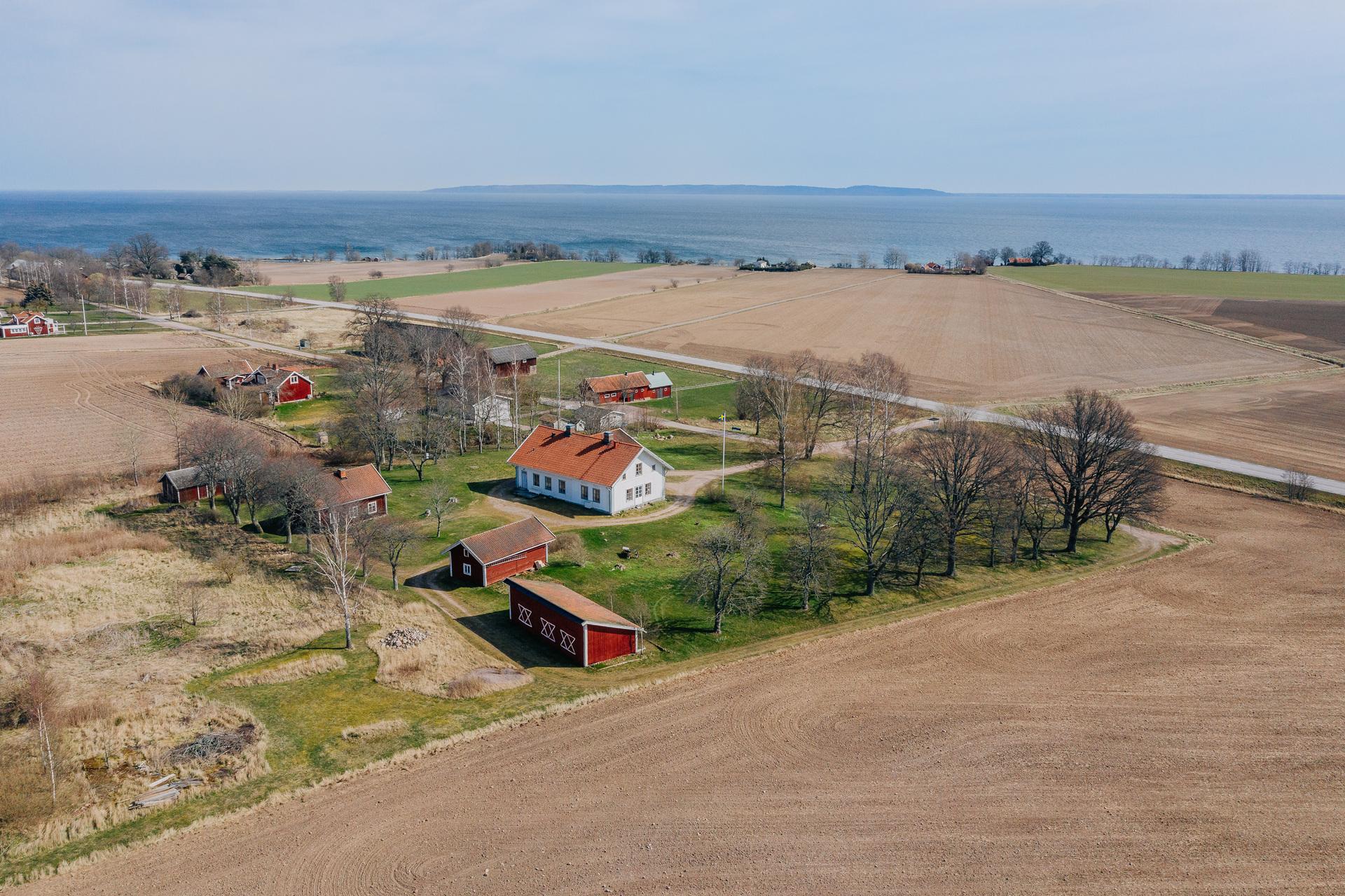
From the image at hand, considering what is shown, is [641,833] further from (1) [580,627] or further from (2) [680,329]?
(2) [680,329]

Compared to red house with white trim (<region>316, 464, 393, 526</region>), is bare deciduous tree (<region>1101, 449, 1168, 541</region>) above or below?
above

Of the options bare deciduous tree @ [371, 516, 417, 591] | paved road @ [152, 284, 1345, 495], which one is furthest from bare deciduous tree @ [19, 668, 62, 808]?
paved road @ [152, 284, 1345, 495]

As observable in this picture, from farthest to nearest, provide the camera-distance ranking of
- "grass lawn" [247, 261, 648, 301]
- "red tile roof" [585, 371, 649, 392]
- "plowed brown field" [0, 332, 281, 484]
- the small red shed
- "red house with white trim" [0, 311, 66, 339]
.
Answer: "grass lawn" [247, 261, 648, 301] → "red house with white trim" [0, 311, 66, 339] → "red tile roof" [585, 371, 649, 392] → "plowed brown field" [0, 332, 281, 484] → the small red shed

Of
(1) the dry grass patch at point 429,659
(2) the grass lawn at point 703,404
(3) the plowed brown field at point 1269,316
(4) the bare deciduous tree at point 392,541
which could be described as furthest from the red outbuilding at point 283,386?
(3) the plowed brown field at point 1269,316

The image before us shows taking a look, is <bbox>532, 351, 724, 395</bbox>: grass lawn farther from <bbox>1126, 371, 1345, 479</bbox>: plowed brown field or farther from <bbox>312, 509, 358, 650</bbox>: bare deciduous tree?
<bbox>1126, 371, 1345, 479</bbox>: plowed brown field

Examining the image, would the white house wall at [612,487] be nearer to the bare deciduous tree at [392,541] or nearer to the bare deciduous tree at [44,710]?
the bare deciduous tree at [392,541]

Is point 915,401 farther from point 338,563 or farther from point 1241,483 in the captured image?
point 338,563

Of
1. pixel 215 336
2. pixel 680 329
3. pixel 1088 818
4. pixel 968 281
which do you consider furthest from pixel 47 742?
pixel 968 281
